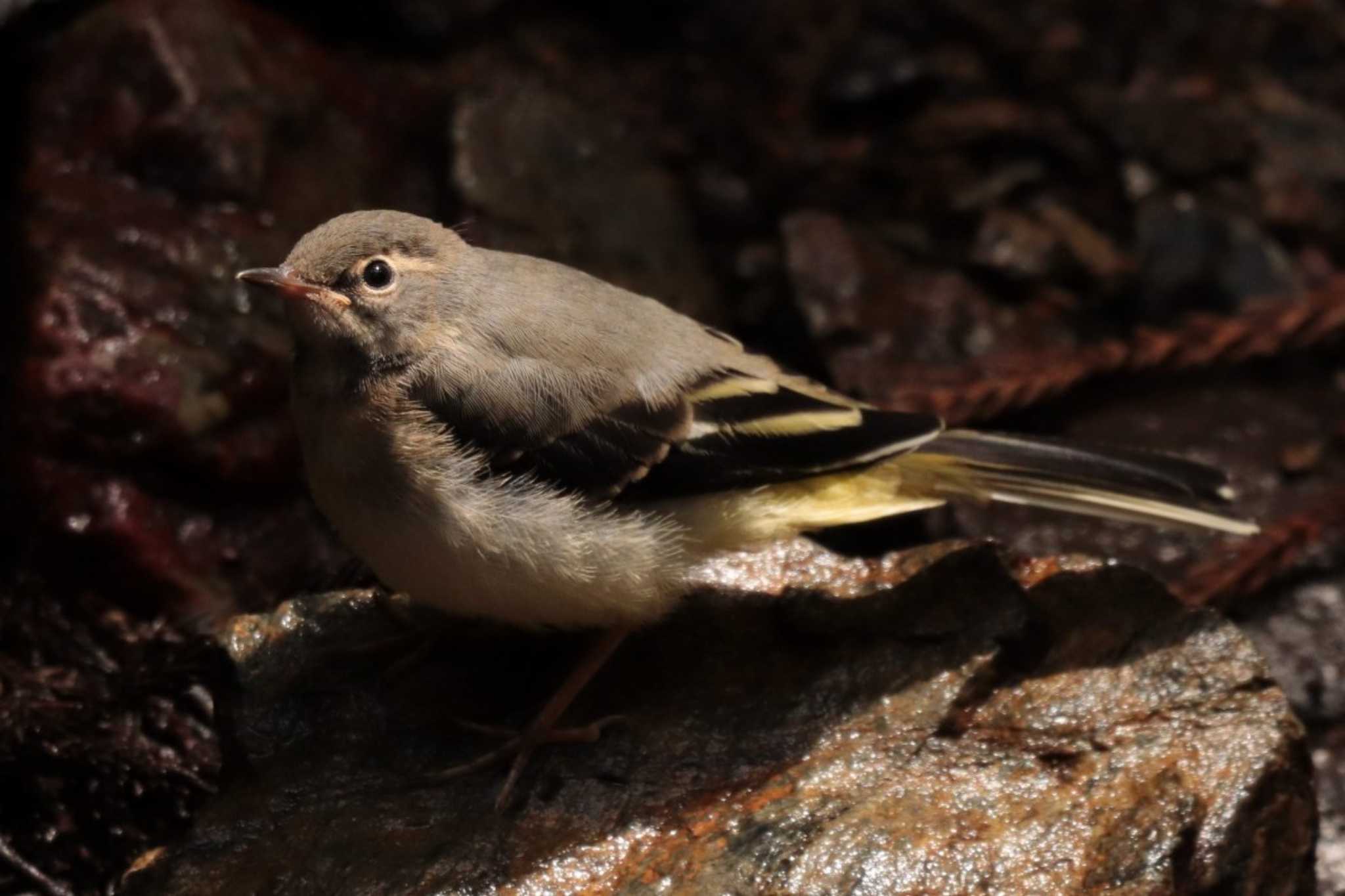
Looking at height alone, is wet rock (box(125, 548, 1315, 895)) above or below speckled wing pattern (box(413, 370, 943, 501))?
below

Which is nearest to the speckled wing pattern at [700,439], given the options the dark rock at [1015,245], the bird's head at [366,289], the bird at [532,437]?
the bird at [532,437]

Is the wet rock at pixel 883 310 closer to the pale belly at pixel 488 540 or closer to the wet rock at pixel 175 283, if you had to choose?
the wet rock at pixel 175 283

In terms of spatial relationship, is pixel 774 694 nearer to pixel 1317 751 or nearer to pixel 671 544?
pixel 671 544

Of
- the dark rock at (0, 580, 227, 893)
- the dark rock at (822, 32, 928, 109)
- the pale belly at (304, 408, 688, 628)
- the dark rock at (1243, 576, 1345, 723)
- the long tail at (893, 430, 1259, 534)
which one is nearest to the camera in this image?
the pale belly at (304, 408, 688, 628)

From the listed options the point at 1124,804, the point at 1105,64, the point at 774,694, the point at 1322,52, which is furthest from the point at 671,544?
the point at 1322,52

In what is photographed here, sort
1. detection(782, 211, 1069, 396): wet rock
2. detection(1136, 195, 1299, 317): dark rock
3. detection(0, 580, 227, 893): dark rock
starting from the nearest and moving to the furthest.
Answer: detection(0, 580, 227, 893): dark rock → detection(782, 211, 1069, 396): wet rock → detection(1136, 195, 1299, 317): dark rock

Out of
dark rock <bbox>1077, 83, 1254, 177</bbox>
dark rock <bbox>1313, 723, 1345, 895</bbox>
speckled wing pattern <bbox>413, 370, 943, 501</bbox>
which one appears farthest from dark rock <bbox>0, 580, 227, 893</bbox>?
dark rock <bbox>1077, 83, 1254, 177</bbox>

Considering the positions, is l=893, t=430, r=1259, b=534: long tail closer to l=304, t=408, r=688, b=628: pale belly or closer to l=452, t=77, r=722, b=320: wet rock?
l=304, t=408, r=688, b=628: pale belly
